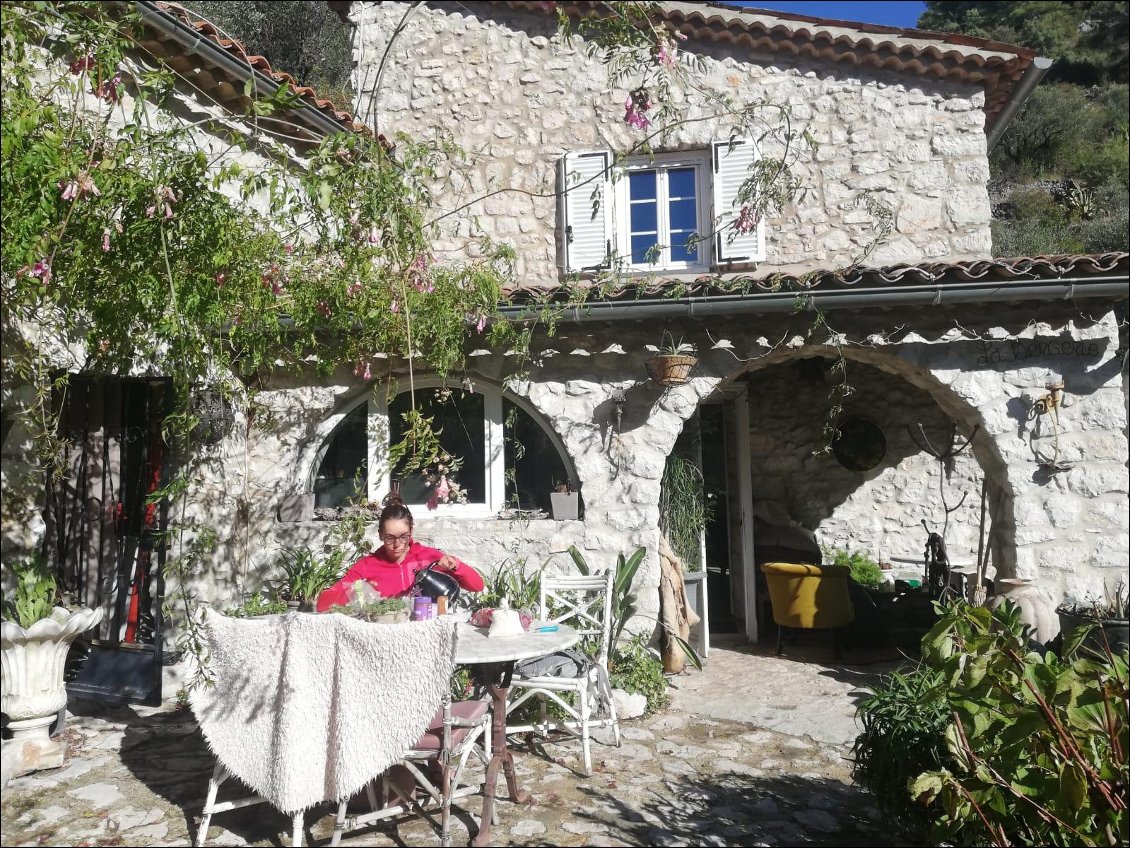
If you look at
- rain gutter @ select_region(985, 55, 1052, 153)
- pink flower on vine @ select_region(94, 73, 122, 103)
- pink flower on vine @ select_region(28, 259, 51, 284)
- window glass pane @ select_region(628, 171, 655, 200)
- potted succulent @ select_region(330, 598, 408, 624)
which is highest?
rain gutter @ select_region(985, 55, 1052, 153)

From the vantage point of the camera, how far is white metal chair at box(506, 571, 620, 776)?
4395 millimetres

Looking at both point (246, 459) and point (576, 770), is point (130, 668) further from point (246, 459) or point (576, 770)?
point (576, 770)

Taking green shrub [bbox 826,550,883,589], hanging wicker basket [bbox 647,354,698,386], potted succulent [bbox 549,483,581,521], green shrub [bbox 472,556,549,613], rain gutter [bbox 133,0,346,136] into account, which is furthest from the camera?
green shrub [bbox 826,550,883,589]

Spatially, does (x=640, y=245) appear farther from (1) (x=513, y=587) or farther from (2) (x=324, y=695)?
(2) (x=324, y=695)

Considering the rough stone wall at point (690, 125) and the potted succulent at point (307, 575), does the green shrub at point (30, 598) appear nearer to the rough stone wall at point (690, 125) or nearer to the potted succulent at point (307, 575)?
the potted succulent at point (307, 575)

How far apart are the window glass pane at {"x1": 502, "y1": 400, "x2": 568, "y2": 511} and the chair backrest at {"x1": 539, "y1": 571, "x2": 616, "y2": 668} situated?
847 millimetres

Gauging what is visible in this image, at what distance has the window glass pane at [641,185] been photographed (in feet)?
25.3

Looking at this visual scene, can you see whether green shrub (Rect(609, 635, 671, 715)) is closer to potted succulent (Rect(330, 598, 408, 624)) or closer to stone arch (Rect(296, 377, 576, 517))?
stone arch (Rect(296, 377, 576, 517))

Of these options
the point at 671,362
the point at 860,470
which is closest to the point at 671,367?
the point at 671,362

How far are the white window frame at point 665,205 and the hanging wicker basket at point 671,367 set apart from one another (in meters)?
2.05

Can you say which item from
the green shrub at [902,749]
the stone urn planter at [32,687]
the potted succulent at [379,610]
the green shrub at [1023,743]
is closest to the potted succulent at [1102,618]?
the green shrub at [902,749]

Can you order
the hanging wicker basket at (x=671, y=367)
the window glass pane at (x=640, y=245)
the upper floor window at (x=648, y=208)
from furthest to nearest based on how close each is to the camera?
the window glass pane at (x=640, y=245) → the upper floor window at (x=648, y=208) → the hanging wicker basket at (x=671, y=367)

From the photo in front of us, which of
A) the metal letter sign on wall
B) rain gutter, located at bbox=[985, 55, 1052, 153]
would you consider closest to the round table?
the metal letter sign on wall

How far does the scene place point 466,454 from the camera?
6.35 meters
